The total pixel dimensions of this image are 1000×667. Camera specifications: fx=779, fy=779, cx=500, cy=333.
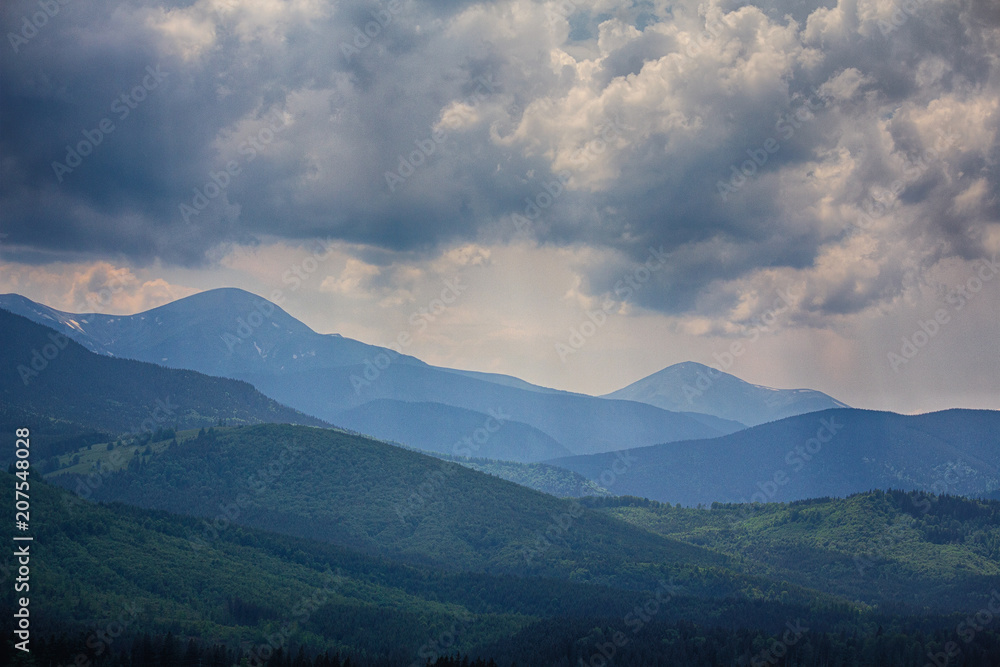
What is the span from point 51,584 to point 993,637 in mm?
218024

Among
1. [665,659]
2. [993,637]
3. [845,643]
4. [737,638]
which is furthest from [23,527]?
[993,637]

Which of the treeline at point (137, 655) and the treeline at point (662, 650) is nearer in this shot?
the treeline at point (137, 655)

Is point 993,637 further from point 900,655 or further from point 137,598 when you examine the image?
point 137,598

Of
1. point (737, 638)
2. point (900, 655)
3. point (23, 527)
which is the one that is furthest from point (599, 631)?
point (23, 527)

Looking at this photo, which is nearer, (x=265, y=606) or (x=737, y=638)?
(x=737, y=638)

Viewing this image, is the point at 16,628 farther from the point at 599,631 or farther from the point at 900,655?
the point at 900,655

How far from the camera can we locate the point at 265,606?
652 ft

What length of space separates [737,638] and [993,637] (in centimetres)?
5747

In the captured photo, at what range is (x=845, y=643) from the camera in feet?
592

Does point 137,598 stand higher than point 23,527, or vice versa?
point 23,527

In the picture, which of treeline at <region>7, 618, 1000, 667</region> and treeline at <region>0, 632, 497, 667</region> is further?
treeline at <region>7, 618, 1000, 667</region>

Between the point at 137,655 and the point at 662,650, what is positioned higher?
the point at 662,650

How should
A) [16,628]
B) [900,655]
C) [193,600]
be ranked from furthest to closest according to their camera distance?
1. [193,600]
2. [900,655]
3. [16,628]

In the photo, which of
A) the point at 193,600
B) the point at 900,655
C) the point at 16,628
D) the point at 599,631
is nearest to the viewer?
the point at 16,628
